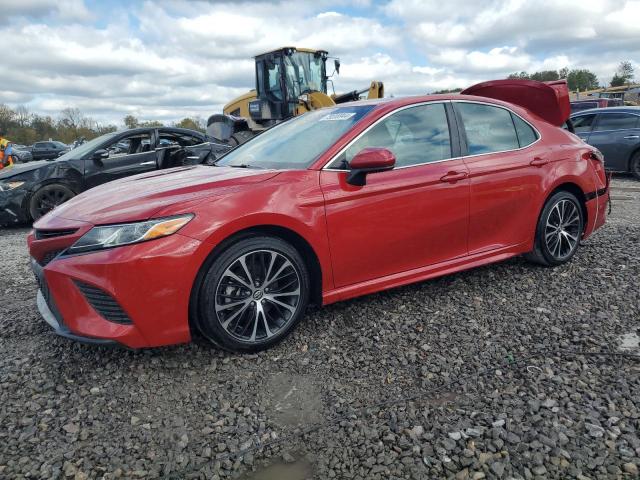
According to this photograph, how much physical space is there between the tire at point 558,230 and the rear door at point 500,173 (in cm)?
15

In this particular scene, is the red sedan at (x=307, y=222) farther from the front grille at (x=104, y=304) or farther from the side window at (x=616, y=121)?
the side window at (x=616, y=121)

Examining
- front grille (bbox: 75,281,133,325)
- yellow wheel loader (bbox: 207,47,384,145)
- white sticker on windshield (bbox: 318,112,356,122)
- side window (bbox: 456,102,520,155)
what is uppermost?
yellow wheel loader (bbox: 207,47,384,145)

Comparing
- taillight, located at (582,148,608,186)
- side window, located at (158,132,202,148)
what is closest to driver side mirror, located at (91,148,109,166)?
side window, located at (158,132,202,148)

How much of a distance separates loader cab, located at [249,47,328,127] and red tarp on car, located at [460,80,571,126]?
713 cm

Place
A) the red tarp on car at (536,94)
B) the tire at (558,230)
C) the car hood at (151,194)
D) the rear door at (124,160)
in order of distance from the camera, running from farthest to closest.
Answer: the rear door at (124,160) < the red tarp on car at (536,94) < the tire at (558,230) < the car hood at (151,194)

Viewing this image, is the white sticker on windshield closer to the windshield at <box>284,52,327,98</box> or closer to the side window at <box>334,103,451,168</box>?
the side window at <box>334,103,451,168</box>

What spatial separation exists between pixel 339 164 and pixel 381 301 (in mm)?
1153

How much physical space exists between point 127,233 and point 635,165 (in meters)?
10.9

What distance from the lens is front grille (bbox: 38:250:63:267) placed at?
2.85 m

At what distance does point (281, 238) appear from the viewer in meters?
3.09

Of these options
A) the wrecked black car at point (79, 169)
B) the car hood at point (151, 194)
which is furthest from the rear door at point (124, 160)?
the car hood at point (151, 194)

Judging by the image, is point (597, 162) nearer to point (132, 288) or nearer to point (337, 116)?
point (337, 116)

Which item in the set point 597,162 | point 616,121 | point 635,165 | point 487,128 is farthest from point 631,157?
point 487,128

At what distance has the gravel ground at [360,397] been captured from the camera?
212cm
